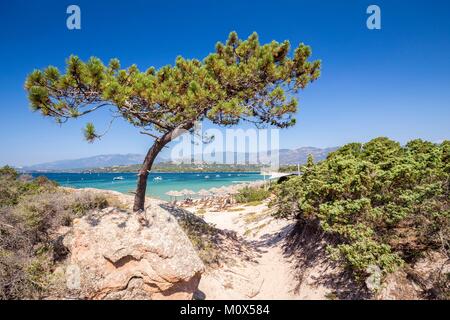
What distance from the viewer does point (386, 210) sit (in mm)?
5645

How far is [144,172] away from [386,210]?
255 inches

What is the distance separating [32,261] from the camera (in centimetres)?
499

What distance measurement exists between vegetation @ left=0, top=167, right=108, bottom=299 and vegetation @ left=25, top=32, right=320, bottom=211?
2.30 m

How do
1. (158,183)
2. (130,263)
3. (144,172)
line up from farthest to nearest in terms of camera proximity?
(158,183) → (144,172) → (130,263)

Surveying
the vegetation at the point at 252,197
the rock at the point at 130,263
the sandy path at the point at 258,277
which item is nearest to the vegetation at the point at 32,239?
the rock at the point at 130,263

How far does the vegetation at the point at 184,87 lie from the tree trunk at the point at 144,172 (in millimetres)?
29

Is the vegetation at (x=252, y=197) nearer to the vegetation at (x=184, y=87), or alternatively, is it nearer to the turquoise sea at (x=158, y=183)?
the turquoise sea at (x=158, y=183)

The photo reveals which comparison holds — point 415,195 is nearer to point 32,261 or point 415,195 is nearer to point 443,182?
point 443,182

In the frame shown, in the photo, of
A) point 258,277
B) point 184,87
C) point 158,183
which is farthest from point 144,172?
point 158,183

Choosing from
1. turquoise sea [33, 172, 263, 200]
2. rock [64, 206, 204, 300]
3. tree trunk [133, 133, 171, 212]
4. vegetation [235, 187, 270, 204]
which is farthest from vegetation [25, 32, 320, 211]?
vegetation [235, 187, 270, 204]

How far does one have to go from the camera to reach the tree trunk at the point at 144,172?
7.64 meters

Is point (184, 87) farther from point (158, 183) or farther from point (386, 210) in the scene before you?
point (158, 183)
